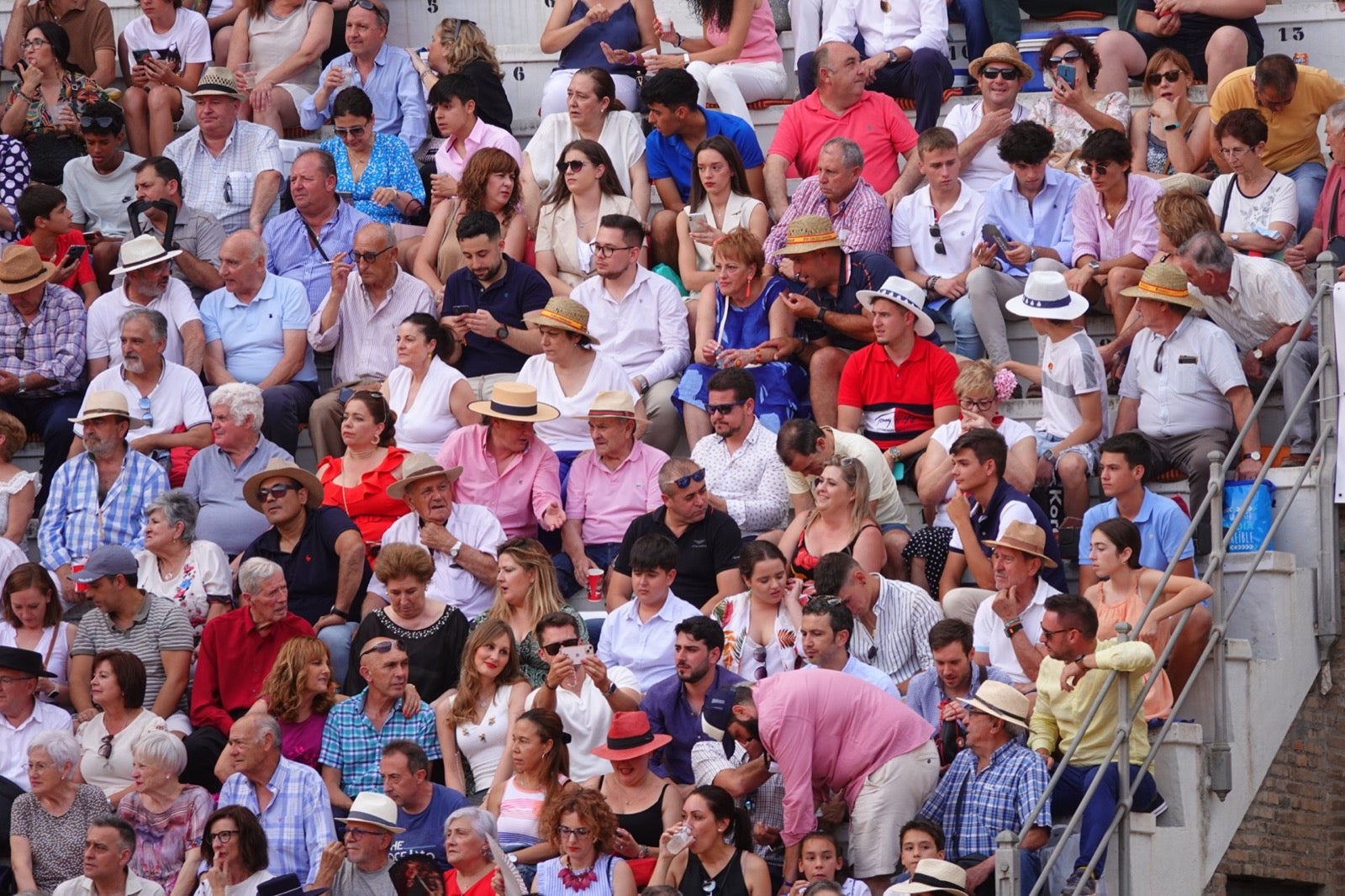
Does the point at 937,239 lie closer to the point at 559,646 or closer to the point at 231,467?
the point at 559,646

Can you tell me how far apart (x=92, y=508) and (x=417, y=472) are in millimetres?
1885

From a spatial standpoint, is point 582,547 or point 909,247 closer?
point 582,547

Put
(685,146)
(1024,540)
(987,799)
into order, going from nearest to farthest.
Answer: (987,799) < (1024,540) < (685,146)

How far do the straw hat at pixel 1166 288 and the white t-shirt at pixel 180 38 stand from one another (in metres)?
6.74

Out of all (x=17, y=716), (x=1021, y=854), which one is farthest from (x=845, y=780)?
(x=17, y=716)

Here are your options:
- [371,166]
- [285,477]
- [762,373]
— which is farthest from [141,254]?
[762,373]

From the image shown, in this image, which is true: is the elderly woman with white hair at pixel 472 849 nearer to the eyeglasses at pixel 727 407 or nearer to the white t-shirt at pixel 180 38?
the eyeglasses at pixel 727 407

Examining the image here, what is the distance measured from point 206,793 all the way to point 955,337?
4675mm

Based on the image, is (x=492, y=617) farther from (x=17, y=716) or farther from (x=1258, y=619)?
(x=1258, y=619)

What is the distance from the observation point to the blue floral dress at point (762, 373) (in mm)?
12875

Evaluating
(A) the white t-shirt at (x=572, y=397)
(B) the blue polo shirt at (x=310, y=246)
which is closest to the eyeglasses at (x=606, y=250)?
(A) the white t-shirt at (x=572, y=397)

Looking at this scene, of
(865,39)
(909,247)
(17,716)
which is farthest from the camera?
(865,39)

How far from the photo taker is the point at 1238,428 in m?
11.8

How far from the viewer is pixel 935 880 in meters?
9.45
